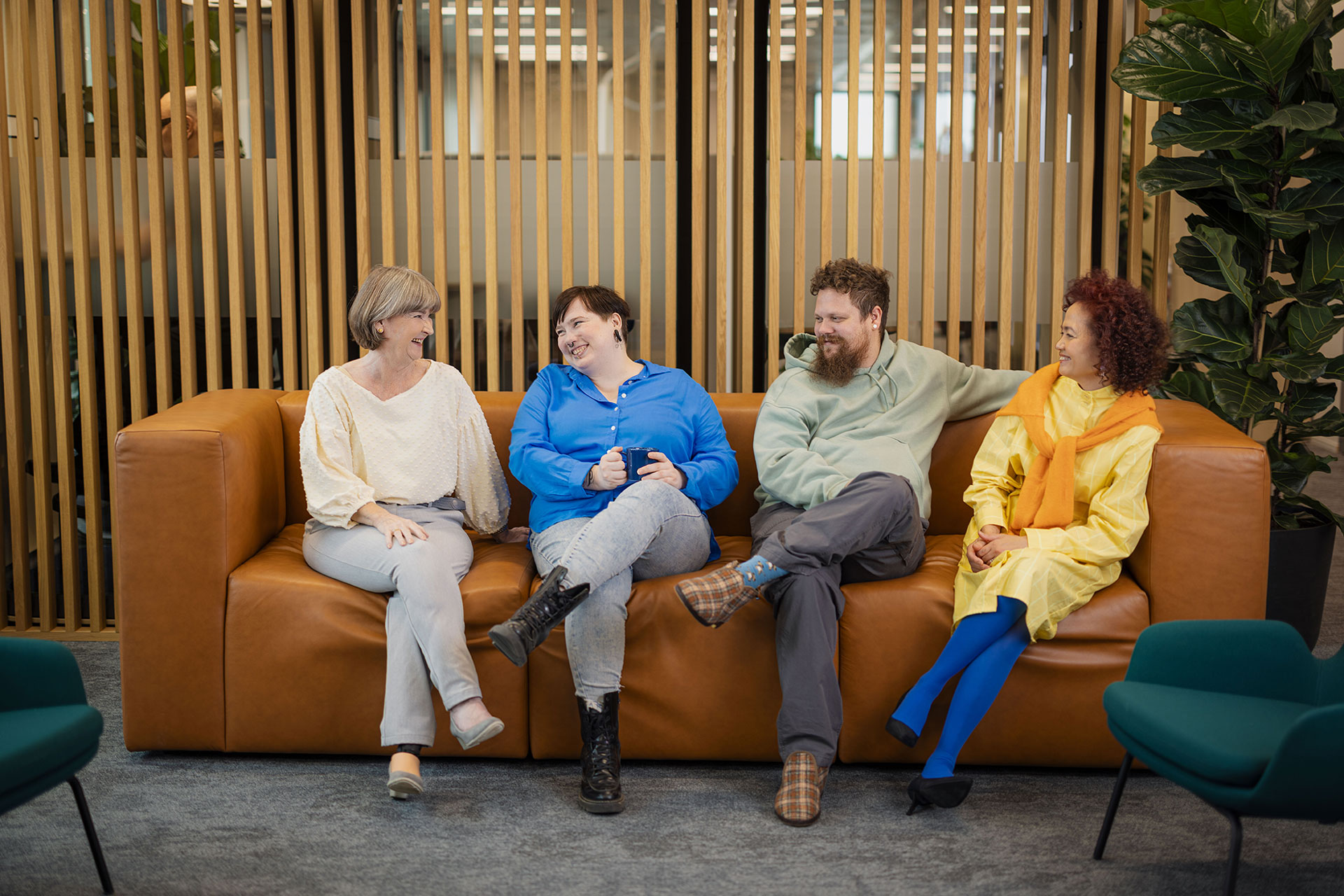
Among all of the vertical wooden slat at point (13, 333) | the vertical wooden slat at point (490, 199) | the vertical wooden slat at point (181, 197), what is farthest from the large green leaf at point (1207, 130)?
the vertical wooden slat at point (13, 333)

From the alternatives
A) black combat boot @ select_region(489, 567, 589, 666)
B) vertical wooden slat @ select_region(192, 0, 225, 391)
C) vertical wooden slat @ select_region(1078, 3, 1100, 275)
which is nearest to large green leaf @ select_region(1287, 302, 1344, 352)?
vertical wooden slat @ select_region(1078, 3, 1100, 275)

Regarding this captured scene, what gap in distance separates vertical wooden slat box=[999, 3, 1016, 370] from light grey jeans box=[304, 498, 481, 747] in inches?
76.1

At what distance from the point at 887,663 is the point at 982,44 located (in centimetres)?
204

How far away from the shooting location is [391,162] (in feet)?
11.2

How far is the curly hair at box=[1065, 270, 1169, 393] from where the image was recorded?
2.49 metres

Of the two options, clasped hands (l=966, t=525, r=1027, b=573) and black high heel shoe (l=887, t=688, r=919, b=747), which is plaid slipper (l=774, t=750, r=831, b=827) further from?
clasped hands (l=966, t=525, r=1027, b=573)

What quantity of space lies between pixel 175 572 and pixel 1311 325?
3118 mm

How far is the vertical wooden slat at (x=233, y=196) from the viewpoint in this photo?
333 cm

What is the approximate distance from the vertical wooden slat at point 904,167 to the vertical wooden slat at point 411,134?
4.89 feet

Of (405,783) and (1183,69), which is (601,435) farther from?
(1183,69)

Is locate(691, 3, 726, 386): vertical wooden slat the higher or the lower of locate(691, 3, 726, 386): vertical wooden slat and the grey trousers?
the higher

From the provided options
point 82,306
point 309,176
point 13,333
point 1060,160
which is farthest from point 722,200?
point 13,333

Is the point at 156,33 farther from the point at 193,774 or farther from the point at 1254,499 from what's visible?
the point at 1254,499

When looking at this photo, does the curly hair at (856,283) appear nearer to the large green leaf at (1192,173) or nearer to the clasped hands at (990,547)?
the clasped hands at (990,547)
